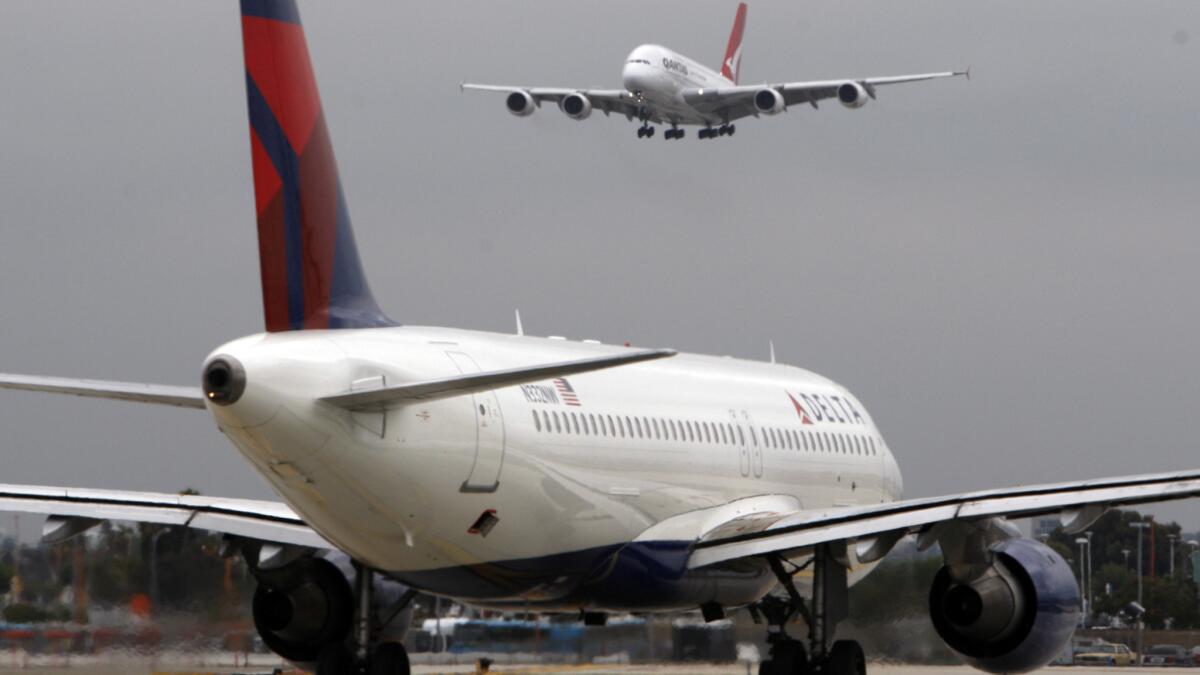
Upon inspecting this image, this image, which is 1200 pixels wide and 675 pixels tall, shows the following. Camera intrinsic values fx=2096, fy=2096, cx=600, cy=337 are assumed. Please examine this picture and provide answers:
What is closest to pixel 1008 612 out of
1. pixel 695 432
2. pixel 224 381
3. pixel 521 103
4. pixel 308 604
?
pixel 695 432

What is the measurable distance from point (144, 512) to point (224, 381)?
17.6ft

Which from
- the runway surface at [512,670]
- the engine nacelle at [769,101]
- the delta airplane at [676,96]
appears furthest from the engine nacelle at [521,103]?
the runway surface at [512,670]

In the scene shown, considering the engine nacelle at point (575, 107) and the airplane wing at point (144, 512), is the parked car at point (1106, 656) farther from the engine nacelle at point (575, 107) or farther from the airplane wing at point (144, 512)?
the airplane wing at point (144, 512)

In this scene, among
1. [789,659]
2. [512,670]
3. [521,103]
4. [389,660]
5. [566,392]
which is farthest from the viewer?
[521,103]

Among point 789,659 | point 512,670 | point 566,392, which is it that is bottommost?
point 512,670

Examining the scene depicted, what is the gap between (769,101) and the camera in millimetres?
56594

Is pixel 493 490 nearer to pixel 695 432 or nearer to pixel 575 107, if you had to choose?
pixel 695 432

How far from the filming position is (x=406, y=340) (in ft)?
58.0

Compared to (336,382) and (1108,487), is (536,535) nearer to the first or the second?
(336,382)

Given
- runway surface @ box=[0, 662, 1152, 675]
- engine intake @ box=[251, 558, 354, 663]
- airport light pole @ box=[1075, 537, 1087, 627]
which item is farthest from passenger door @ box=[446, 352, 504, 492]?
airport light pole @ box=[1075, 537, 1087, 627]

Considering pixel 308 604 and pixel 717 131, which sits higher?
pixel 717 131

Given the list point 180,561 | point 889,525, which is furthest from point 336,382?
point 180,561

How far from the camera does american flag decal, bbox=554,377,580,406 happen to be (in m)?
19.8

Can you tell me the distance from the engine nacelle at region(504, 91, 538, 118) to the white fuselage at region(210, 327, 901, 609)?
29.5m
